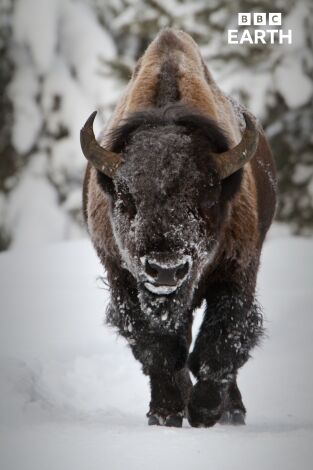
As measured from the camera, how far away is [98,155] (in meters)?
5.15

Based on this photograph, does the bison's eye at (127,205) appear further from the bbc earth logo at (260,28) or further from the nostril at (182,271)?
the bbc earth logo at (260,28)

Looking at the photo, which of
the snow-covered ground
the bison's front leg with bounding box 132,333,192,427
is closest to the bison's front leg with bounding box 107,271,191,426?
the bison's front leg with bounding box 132,333,192,427

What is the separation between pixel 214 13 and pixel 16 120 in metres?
3.76

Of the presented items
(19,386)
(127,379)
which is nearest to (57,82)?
(127,379)

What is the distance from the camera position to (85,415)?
19.5ft

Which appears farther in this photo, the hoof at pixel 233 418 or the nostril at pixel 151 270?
the hoof at pixel 233 418

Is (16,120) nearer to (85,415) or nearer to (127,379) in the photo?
(127,379)

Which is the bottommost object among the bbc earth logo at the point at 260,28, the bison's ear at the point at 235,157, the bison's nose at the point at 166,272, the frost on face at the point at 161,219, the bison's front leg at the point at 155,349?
the bison's front leg at the point at 155,349

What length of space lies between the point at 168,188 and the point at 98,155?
0.57 meters

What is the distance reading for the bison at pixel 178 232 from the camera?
4.78 metres

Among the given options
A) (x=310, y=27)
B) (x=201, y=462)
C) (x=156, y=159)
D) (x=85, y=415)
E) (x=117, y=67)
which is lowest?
(x=201, y=462)

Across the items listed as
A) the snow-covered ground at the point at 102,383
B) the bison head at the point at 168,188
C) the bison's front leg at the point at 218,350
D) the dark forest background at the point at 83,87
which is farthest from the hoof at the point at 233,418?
the dark forest background at the point at 83,87

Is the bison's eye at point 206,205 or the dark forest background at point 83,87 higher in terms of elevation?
the dark forest background at point 83,87

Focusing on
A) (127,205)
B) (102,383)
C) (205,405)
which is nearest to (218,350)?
(205,405)
